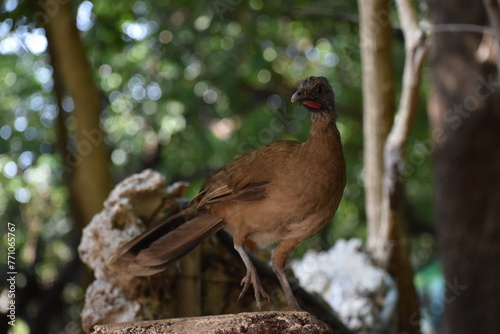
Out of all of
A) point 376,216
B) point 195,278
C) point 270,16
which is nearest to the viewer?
point 195,278

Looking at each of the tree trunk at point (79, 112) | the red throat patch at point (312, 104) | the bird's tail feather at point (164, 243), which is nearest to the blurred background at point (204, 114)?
the tree trunk at point (79, 112)

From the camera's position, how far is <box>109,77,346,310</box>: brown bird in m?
2.72

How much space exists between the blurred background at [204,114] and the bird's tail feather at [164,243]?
2.14m

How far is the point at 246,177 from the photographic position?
114 inches

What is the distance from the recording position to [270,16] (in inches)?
310

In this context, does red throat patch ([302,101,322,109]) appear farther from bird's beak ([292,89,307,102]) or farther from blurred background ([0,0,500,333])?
blurred background ([0,0,500,333])

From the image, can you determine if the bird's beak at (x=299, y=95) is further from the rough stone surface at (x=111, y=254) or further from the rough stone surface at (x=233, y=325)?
the rough stone surface at (x=111, y=254)

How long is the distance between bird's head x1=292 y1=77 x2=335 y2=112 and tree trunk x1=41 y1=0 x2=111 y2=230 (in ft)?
9.18

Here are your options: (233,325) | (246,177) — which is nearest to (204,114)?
(246,177)

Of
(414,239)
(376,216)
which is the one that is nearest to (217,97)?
(376,216)

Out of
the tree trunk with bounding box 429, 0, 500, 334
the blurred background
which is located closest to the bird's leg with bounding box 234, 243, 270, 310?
the blurred background

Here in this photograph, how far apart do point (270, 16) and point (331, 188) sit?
5.45 metres

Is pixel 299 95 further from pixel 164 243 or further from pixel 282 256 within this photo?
pixel 164 243

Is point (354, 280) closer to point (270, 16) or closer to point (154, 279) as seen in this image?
point (154, 279)
